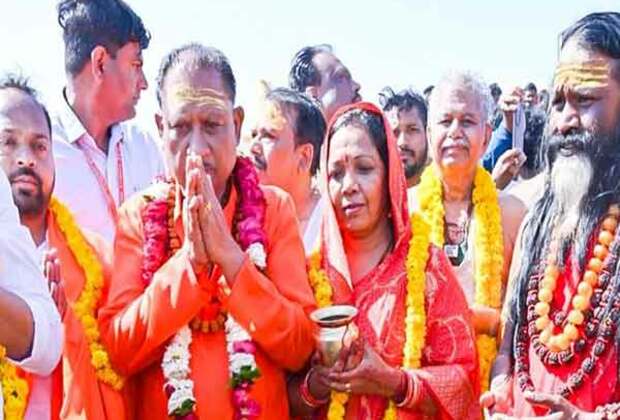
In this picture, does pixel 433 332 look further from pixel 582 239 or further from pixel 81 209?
pixel 81 209

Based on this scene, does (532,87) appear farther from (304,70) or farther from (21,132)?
(21,132)

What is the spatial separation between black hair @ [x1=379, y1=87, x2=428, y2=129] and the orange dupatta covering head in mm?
2100

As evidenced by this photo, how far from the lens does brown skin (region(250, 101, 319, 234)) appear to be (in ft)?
15.8

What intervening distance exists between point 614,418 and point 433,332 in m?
0.69

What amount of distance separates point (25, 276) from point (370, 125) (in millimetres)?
1519

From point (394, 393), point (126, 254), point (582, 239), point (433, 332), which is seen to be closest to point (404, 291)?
point (433, 332)

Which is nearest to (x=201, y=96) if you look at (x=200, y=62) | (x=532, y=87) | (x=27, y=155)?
(x=200, y=62)

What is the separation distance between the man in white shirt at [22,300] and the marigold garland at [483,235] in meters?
1.97

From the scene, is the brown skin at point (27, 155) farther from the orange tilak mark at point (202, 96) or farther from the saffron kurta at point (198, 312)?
the orange tilak mark at point (202, 96)

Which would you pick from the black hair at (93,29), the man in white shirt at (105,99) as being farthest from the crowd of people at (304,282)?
the black hair at (93,29)

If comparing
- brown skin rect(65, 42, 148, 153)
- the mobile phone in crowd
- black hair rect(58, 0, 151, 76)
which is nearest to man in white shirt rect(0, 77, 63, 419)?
brown skin rect(65, 42, 148, 153)

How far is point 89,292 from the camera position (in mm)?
3270

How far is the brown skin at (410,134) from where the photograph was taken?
18.1ft

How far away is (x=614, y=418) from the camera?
284cm
